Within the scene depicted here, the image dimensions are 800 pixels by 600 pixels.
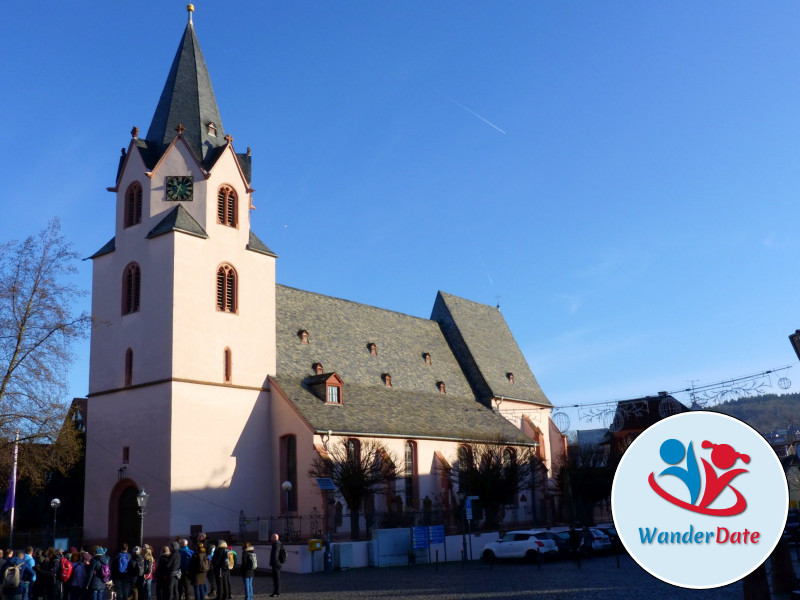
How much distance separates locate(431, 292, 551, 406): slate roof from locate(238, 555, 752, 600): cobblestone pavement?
2340cm

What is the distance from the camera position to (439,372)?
5400 cm

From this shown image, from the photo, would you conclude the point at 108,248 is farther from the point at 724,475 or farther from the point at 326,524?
the point at 724,475

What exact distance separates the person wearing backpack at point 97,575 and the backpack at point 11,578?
1.72 metres

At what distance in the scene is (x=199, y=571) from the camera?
70.5 ft

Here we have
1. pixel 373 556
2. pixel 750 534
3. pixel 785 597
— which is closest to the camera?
pixel 750 534

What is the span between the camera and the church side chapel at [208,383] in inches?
1458

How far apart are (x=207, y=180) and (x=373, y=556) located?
18972mm

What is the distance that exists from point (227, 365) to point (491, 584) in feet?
63.4

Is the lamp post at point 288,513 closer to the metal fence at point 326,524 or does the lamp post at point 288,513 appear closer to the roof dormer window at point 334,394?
the metal fence at point 326,524

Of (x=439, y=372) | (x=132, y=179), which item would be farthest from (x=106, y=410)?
(x=439, y=372)

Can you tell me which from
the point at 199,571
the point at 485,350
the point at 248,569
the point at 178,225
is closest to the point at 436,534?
the point at 248,569

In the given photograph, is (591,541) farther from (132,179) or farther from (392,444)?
(132,179)

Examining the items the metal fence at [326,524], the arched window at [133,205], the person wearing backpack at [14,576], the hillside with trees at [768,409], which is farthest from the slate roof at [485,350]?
the person wearing backpack at [14,576]

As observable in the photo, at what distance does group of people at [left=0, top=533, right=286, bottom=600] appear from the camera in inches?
804
